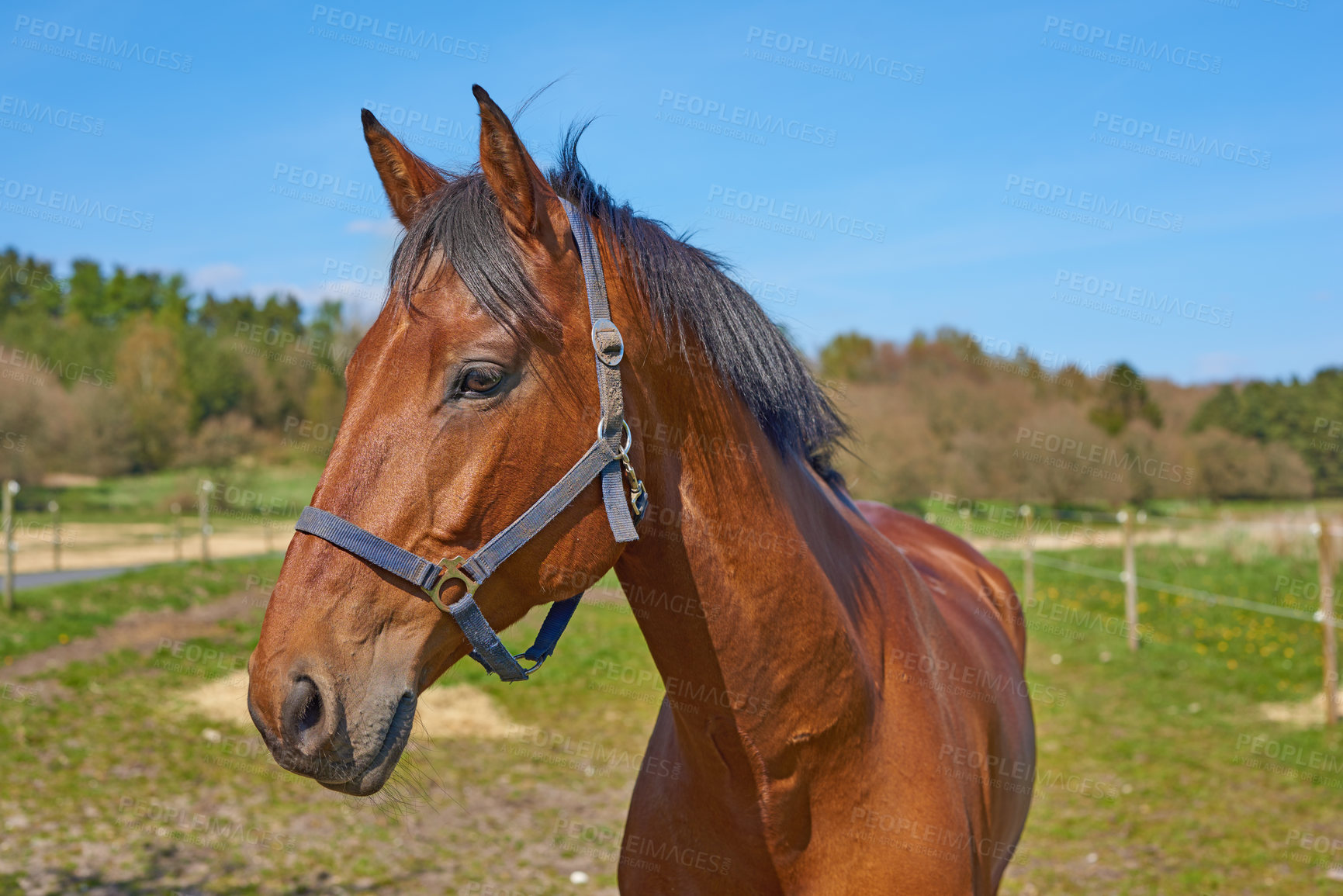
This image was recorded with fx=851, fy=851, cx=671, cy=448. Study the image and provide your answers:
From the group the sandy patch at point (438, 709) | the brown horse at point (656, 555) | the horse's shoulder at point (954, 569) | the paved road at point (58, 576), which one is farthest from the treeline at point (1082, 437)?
the paved road at point (58, 576)

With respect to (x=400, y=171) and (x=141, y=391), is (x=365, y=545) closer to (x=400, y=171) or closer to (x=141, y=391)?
(x=400, y=171)

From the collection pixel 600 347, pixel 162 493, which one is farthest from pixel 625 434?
pixel 162 493

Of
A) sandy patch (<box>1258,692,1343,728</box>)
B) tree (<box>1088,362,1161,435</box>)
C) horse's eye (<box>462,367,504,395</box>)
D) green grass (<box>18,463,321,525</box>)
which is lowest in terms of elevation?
sandy patch (<box>1258,692,1343,728</box>)

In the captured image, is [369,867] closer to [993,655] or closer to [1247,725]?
[993,655]

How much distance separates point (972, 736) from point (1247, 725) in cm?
697

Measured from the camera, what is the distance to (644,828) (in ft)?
6.86

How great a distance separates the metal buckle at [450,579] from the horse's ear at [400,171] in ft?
2.44

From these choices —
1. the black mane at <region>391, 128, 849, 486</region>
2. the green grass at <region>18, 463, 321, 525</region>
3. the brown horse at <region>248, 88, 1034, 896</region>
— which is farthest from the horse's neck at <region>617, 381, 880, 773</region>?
the green grass at <region>18, 463, 321, 525</region>

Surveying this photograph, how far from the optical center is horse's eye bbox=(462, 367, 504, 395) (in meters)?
1.49

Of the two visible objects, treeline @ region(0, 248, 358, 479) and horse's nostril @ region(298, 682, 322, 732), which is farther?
treeline @ region(0, 248, 358, 479)

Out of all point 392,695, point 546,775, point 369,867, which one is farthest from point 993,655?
point 546,775

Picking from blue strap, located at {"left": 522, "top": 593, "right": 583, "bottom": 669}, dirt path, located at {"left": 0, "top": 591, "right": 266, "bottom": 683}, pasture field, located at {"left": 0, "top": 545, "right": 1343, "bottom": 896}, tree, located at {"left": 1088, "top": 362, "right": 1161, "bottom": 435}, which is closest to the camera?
blue strap, located at {"left": 522, "top": 593, "right": 583, "bottom": 669}

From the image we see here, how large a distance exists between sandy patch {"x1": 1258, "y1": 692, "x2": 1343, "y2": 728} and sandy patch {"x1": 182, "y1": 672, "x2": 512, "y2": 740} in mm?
6969

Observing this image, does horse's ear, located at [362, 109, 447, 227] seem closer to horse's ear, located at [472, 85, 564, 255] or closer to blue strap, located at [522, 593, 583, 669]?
horse's ear, located at [472, 85, 564, 255]
